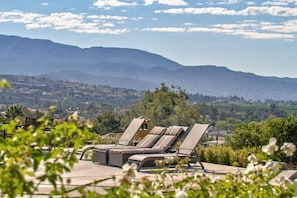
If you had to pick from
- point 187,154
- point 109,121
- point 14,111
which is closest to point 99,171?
point 187,154

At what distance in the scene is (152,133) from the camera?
1111cm

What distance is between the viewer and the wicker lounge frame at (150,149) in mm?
10016

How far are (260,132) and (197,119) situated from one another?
1396cm

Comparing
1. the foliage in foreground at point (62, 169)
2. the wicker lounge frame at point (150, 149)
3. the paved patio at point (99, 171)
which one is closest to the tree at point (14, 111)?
the paved patio at point (99, 171)

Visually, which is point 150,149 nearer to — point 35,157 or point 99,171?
point 99,171

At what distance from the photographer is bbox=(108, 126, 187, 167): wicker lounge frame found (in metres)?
10.0

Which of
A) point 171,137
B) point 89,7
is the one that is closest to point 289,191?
point 171,137

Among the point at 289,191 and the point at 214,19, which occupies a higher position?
the point at 214,19

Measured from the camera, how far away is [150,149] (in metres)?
10.3

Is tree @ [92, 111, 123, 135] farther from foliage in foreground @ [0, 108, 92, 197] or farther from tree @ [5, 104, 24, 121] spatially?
foliage in foreground @ [0, 108, 92, 197]

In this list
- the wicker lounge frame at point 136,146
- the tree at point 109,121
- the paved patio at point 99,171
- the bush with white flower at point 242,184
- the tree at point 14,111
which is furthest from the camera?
the tree at point 109,121

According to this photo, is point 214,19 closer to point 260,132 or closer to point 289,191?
point 260,132

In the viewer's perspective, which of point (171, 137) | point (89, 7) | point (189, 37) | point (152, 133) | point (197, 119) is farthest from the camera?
point (89, 7)

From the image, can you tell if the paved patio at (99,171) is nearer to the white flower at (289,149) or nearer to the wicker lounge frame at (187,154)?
the wicker lounge frame at (187,154)
